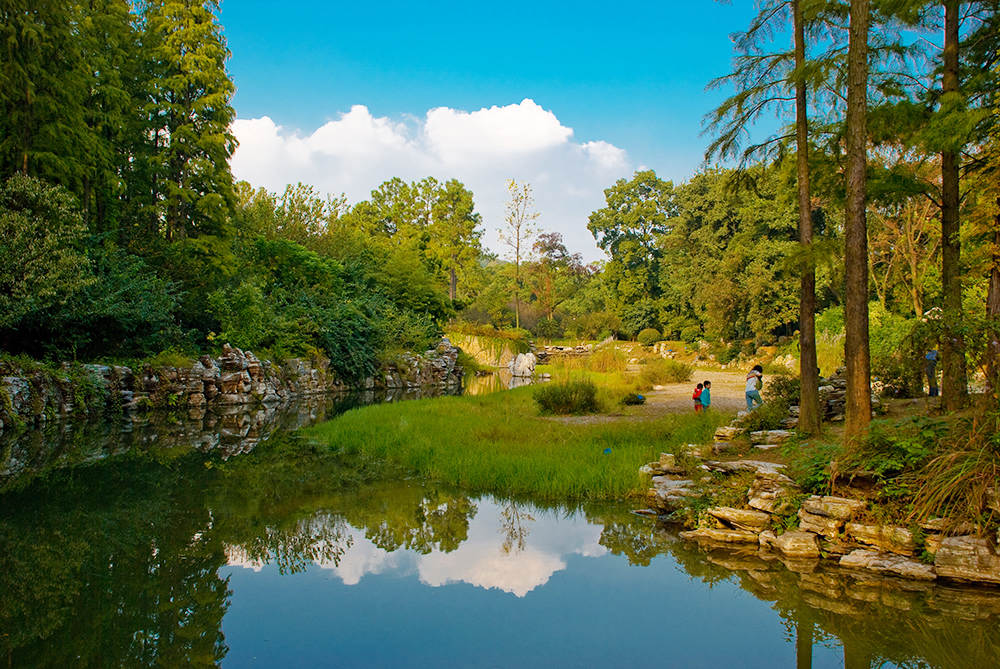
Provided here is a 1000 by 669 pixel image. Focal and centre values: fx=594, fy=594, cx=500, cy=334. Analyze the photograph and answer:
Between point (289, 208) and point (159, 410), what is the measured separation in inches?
732

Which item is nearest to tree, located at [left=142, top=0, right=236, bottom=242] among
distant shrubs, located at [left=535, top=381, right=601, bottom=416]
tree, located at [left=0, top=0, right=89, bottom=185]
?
tree, located at [left=0, top=0, right=89, bottom=185]

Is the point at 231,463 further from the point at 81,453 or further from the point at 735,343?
the point at 735,343

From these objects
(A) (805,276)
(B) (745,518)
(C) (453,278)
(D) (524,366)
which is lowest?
(B) (745,518)

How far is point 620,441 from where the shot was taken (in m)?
9.37

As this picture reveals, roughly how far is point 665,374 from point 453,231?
30425 millimetres

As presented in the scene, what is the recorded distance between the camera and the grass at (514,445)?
7.49 m

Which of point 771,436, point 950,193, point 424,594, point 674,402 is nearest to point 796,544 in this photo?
point 771,436

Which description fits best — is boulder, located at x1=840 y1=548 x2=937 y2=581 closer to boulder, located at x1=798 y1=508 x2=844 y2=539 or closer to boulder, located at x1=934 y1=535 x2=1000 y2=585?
boulder, located at x1=934 y1=535 x2=1000 y2=585

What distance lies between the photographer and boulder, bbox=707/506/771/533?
5730mm

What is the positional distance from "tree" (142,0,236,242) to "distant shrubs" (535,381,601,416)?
14.0 metres

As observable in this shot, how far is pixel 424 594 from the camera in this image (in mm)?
4629

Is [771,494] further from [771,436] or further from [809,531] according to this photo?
[771,436]

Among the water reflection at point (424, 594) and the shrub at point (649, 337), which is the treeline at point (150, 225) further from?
the shrub at point (649, 337)

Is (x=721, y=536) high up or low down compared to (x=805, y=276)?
down
